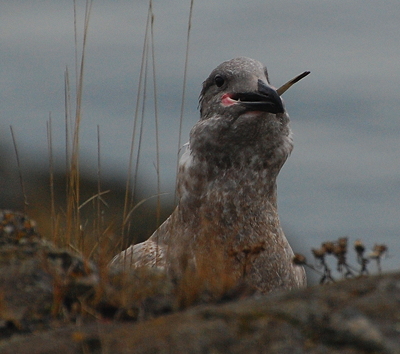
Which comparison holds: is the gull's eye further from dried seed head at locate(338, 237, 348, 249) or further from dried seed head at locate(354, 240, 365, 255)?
dried seed head at locate(354, 240, 365, 255)

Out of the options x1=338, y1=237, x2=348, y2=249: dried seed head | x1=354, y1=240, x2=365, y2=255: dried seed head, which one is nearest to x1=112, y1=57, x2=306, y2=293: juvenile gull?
x1=338, y1=237, x2=348, y2=249: dried seed head

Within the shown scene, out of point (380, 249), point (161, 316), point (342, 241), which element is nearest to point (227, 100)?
point (342, 241)

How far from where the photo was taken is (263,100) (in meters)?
5.61

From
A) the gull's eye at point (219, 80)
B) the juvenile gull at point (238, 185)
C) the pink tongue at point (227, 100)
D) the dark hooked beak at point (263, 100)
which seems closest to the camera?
the dark hooked beak at point (263, 100)

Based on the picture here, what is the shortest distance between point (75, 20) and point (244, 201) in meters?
2.39

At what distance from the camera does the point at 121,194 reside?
23.9 m

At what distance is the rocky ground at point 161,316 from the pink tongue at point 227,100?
2361 millimetres

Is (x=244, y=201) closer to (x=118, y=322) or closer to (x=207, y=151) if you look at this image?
(x=207, y=151)

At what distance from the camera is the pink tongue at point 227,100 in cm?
577

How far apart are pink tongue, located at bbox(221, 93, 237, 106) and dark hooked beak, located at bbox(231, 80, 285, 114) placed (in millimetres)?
62

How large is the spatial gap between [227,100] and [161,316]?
9.52 feet

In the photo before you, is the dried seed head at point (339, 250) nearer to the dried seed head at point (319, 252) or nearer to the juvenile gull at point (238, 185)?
the dried seed head at point (319, 252)

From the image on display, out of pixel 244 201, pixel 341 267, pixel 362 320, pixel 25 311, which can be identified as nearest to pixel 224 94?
pixel 244 201

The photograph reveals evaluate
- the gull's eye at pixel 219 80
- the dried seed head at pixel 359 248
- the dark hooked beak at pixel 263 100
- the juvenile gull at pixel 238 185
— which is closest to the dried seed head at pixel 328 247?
the dried seed head at pixel 359 248
